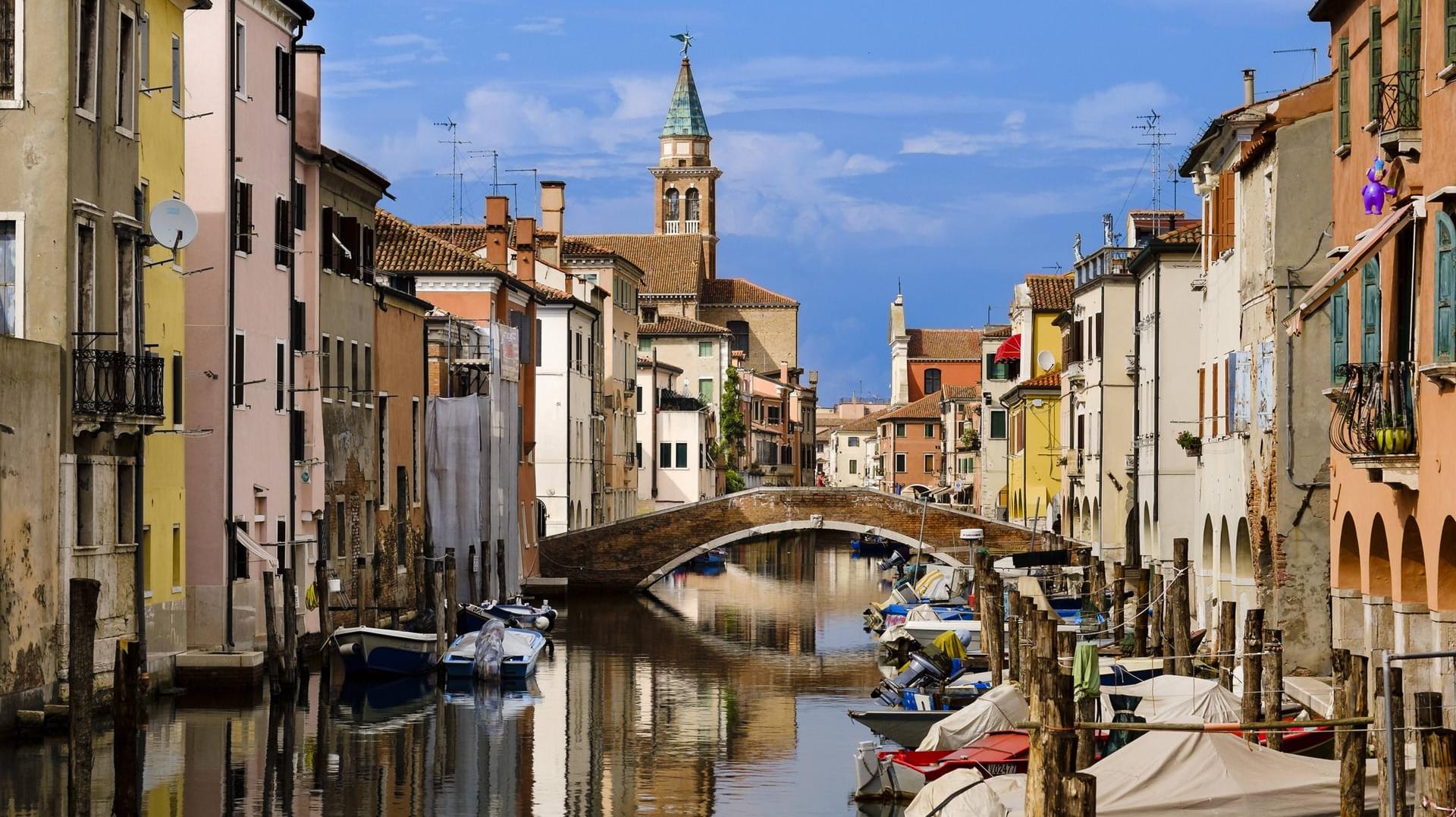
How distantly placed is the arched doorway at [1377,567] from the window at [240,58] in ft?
55.7

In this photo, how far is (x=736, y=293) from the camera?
10681cm

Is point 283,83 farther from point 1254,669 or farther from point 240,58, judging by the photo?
point 1254,669

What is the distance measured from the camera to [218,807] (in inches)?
802

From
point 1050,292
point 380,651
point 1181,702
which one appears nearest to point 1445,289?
point 1181,702

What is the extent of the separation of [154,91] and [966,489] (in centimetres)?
6357

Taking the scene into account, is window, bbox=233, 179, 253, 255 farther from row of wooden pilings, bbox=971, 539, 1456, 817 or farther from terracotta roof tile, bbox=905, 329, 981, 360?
terracotta roof tile, bbox=905, 329, 981, 360

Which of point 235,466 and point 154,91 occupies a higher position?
point 154,91

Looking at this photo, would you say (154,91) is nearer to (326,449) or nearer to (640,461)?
(326,449)

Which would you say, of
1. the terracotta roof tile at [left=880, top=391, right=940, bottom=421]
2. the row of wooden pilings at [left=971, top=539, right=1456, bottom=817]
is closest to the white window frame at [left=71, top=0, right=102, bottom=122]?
the row of wooden pilings at [left=971, top=539, right=1456, bottom=817]

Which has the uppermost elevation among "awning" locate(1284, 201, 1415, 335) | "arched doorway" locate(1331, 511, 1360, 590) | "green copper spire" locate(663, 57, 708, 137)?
"green copper spire" locate(663, 57, 708, 137)

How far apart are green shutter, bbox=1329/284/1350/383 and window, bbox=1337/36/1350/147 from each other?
1.58 m

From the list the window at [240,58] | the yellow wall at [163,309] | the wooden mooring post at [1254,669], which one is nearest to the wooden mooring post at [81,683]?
the yellow wall at [163,309]

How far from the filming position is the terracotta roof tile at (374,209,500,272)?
48.3 meters

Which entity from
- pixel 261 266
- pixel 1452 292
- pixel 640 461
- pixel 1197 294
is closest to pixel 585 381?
pixel 640 461
